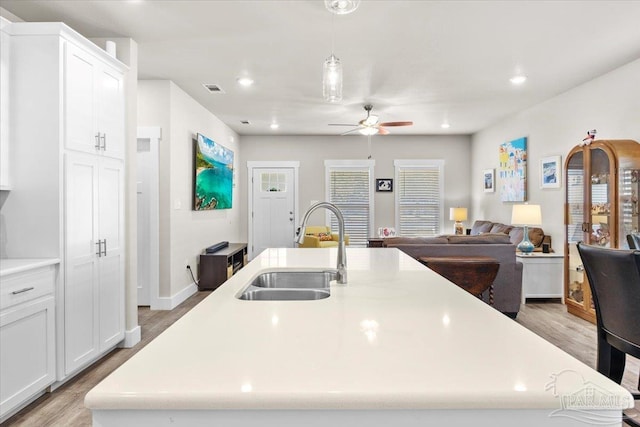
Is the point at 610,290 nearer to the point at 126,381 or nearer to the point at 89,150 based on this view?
the point at 126,381

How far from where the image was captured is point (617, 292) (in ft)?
5.92

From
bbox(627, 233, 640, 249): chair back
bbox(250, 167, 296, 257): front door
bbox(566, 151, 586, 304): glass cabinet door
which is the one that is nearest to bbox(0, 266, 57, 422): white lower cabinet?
bbox(627, 233, 640, 249): chair back

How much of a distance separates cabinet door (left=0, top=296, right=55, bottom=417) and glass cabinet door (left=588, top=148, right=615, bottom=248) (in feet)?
14.9

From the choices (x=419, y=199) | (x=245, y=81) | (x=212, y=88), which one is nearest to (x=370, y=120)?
(x=245, y=81)

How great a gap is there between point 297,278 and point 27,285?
159 centimetres

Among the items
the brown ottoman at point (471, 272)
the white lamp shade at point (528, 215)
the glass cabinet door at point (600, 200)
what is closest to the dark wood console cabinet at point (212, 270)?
the brown ottoman at point (471, 272)

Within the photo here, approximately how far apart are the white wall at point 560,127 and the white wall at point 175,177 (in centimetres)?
474

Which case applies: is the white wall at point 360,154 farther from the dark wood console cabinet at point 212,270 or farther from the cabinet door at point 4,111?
the cabinet door at point 4,111

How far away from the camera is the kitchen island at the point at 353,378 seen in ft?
2.36

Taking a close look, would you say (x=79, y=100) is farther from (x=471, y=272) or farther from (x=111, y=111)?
(x=471, y=272)

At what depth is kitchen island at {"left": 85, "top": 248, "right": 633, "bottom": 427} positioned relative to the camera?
720 millimetres

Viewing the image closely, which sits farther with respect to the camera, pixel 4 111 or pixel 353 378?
pixel 4 111

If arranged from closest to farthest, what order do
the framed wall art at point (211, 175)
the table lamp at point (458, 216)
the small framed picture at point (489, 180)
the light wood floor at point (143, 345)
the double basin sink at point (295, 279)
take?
1. the double basin sink at point (295, 279)
2. the light wood floor at point (143, 345)
3. the framed wall art at point (211, 175)
4. the small framed picture at point (489, 180)
5. the table lamp at point (458, 216)

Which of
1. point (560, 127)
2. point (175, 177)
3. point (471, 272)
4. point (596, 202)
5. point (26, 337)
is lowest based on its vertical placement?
point (26, 337)
